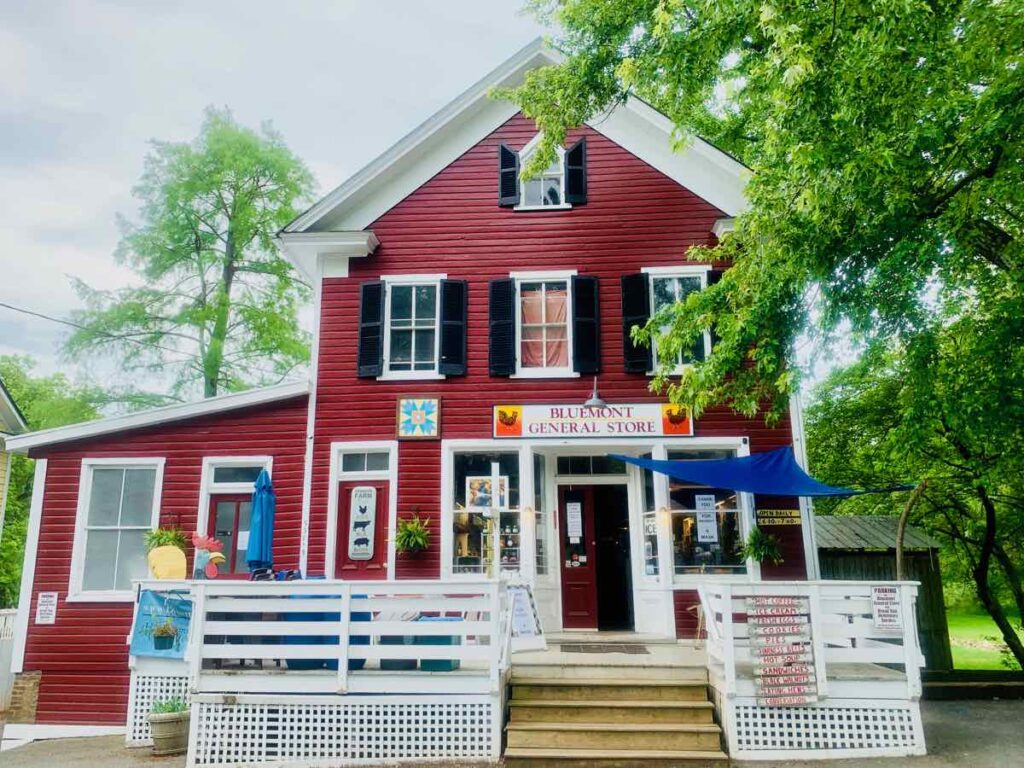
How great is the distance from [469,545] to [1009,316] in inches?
264

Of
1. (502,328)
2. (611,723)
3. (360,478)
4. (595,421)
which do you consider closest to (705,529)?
(595,421)

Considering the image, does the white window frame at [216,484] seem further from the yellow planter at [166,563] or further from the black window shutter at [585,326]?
the black window shutter at [585,326]

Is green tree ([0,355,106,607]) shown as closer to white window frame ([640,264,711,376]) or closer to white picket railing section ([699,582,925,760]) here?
white window frame ([640,264,711,376])

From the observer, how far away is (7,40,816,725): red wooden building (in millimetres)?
9539

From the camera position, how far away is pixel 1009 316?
7.08 metres

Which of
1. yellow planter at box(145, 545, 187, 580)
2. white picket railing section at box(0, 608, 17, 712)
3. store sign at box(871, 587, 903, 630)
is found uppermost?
yellow planter at box(145, 545, 187, 580)

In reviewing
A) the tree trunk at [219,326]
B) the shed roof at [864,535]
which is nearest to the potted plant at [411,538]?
the shed roof at [864,535]

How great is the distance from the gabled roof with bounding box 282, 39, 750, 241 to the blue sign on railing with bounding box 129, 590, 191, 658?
5178 millimetres

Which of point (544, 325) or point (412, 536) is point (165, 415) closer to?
point (412, 536)

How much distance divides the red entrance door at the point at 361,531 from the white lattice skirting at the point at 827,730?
499cm

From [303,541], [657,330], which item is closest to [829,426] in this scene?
[657,330]

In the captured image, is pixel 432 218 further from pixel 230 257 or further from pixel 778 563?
pixel 230 257

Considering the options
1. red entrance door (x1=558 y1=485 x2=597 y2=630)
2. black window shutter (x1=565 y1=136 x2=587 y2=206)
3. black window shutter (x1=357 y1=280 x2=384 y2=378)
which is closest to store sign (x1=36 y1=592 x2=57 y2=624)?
black window shutter (x1=357 y1=280 x2=384 y2=378)

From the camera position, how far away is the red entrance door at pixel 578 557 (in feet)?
31.9
